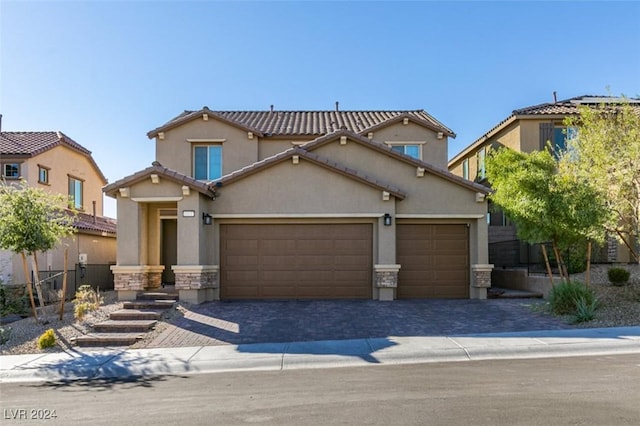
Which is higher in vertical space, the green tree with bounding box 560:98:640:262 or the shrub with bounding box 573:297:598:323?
the green tree with bounding box 560:98:640:262

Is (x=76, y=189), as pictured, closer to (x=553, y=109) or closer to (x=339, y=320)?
(x=339, y=320)

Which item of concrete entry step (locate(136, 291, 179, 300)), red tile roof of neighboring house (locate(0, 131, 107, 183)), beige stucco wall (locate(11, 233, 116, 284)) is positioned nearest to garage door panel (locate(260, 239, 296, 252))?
concrete entry step (locate(136, 291, 179, 300))

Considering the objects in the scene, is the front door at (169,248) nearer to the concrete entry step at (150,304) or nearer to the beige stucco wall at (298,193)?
the beige stucco wall at (298,193)

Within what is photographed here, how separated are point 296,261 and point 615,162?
10.4 meters

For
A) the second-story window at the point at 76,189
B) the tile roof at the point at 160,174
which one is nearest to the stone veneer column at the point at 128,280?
the tile roof at the point at 160,174

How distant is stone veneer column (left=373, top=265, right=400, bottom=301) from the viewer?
1517 cm

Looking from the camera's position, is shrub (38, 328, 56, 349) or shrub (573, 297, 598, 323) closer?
shrub (38, 328, 56, 349)

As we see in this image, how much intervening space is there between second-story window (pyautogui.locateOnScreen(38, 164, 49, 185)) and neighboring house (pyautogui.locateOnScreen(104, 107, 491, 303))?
9.32 m

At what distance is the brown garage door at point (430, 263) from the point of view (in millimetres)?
15938

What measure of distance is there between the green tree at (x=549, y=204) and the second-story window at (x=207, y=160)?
38.1ft

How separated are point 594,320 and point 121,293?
43.9 ft

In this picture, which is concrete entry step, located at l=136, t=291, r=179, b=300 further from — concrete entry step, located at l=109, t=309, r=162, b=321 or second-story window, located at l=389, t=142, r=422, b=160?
second-story window, located at l=389, t=142, r=422, b=160

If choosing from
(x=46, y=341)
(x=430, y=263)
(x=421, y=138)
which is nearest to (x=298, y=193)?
(x=430, y=263)

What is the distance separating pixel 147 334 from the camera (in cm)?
1130
